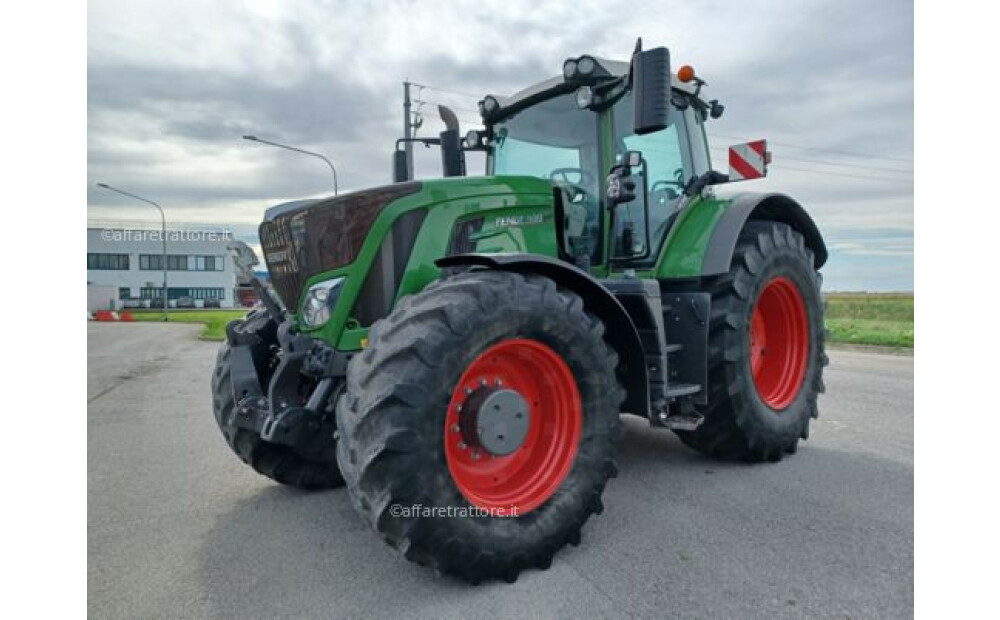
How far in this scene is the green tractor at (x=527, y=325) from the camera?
8.14 feet

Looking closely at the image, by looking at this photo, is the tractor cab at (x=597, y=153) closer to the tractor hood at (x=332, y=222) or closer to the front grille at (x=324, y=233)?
the tractor hood at (x=332, y=222)

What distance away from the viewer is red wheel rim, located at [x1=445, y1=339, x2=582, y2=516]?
2.77 metres

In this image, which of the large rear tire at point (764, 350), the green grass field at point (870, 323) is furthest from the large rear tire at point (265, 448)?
the green grass field at point (870, 323)

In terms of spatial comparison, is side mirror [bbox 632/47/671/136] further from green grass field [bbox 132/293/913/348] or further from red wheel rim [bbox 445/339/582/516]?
green grass field [bbox 132/293/913/348]

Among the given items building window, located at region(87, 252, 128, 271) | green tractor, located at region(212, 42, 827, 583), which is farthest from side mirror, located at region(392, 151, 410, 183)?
building window, located at region(87, 252, 128, 271)

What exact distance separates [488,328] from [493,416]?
0.41m

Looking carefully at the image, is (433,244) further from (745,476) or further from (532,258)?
(745,476)

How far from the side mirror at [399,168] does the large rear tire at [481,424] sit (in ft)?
7.30

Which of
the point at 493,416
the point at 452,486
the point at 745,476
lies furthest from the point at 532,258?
the point at 745,476

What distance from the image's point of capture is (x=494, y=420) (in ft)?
8.99

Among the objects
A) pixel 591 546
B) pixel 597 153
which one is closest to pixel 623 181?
pixel 597 153

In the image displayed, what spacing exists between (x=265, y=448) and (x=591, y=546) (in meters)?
1.96

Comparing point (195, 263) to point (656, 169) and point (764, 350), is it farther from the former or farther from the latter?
point (764, 350)

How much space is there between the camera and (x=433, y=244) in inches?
126
